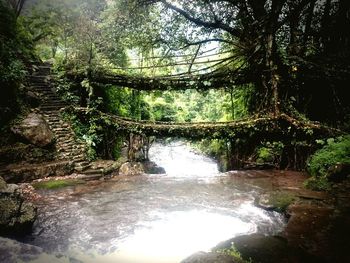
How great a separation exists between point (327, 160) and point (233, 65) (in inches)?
219

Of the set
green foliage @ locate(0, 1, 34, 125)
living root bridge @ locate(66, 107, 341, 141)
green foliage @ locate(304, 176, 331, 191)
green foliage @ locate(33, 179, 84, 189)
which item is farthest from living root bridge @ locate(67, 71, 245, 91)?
green foliage @ locate(304, 176, 331, 191)

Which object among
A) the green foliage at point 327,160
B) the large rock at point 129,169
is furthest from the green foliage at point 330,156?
the large rock at point 129,169

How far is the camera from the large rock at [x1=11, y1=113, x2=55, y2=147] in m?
12.9

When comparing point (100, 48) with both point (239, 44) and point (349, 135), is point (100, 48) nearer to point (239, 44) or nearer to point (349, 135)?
point (239, 44)

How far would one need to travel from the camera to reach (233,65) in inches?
518

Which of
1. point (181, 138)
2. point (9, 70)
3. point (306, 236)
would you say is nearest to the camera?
point (306, 236)

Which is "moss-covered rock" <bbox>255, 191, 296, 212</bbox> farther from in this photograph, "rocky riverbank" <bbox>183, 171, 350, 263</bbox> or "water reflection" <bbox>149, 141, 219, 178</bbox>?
"water reflection" <bbox>149, 141, 219, 178</bbox>

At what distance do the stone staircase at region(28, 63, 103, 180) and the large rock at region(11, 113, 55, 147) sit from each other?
1.51 ft

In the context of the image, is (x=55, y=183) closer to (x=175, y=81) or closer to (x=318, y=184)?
(x=175, y=81)

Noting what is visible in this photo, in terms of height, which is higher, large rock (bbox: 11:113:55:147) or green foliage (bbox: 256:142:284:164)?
large rock (bbox: 11:113:55:147)

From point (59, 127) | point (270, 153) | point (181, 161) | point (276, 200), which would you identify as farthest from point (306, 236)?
point (181, 161)

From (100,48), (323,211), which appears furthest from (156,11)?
(323,211)

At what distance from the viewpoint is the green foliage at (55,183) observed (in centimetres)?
1066

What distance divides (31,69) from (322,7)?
13.9m
